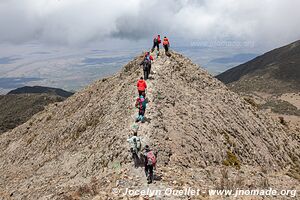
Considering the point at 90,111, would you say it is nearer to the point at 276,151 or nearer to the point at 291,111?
the point at 276,151

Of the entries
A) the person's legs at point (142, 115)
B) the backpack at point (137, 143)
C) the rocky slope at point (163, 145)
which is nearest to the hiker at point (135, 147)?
the backpack at point (137, 143)

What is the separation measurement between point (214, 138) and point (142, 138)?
→ 8705mm

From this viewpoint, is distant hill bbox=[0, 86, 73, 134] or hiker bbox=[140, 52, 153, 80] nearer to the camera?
hiker bbox=[140, 52, 153, 80]

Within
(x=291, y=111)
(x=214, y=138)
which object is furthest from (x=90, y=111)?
(x=291, y=111)

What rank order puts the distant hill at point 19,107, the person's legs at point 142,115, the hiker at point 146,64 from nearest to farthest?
1. the person's legs at point 142,115
2. the hiker at point 146,64
3. the distant hill at point 19,107

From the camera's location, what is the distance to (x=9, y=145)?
52.7 meters

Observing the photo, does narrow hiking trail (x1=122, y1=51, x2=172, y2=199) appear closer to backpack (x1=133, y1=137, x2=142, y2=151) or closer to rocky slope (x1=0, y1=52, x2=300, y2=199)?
rocky slope (x1=0, y1=52, x2=300, y2=199)

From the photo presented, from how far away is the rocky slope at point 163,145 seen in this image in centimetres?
2288

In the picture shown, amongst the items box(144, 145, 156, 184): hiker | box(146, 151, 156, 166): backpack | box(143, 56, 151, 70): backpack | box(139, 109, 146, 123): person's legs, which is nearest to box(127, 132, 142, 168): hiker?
box(144, 145, 156, 184): hiker

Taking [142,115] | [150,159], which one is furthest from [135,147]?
[142,115]

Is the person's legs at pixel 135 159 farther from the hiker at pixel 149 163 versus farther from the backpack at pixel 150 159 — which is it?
the backpack at pixel 150 159

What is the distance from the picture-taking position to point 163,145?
24.6 m

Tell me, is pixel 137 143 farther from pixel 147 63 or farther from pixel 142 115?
pixel 147 63

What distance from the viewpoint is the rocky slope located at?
2288 centimetres
